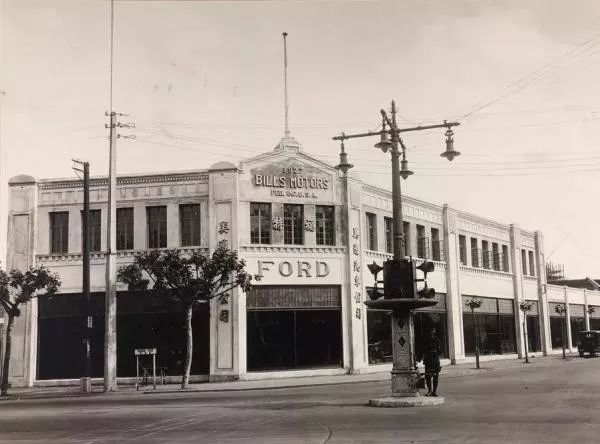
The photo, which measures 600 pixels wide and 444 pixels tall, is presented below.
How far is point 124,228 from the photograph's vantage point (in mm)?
32531

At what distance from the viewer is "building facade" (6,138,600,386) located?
31188 mm

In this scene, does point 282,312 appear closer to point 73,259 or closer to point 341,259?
point 341,259

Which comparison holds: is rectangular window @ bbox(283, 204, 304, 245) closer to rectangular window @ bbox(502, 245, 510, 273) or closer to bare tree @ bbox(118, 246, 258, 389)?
bare tree @ bbox(118, 246, 258, 389)

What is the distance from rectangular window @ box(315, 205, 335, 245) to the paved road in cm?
1115


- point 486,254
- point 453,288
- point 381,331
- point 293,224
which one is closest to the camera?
point 293,224

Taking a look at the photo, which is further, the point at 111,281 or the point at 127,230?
the point at 127,230

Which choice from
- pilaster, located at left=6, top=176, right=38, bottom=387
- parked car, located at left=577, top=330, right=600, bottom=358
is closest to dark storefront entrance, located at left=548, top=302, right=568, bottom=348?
parked car, located at left=577, top=330, right=600, bottom=358

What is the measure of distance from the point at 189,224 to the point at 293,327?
22.2ft

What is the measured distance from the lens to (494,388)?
74.9ft

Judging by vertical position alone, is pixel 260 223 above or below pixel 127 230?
above

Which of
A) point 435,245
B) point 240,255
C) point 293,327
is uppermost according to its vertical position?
point 435,245

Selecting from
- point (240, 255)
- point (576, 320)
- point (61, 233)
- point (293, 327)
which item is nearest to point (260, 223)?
point (240, 255)

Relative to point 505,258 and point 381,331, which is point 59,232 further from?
point 505,258

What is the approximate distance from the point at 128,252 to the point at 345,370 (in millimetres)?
11579
